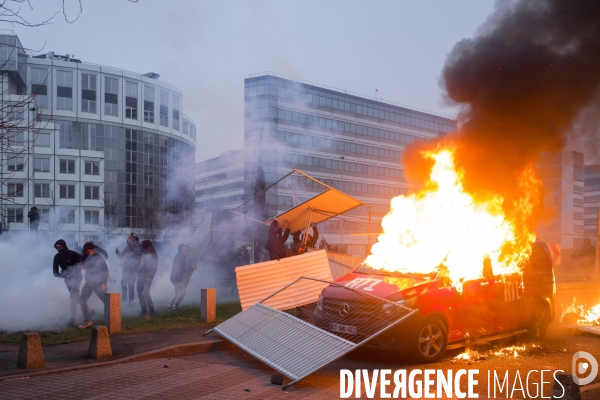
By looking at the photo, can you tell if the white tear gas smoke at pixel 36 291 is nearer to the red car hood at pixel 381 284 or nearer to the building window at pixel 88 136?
the red car hood at pixel 381 284

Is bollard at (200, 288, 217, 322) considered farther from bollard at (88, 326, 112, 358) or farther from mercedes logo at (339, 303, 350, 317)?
mercedes logo at (339, 303, 350, 317)

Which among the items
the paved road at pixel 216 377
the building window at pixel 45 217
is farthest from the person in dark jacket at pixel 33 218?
the paved road at pixel 216 377

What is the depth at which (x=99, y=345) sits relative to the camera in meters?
8.51

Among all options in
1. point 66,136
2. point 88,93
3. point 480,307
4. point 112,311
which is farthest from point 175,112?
point 480,307

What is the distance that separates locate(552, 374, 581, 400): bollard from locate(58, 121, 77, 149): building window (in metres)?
51.2

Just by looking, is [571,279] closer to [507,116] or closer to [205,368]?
[507,116]

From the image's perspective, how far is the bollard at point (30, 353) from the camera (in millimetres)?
7758

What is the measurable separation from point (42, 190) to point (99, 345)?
44.6 meters

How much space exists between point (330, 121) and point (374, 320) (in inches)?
→ 624

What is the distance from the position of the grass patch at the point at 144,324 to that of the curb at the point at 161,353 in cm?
199

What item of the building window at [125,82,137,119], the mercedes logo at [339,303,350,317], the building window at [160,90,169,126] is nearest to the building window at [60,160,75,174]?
the building window at [125,82,137,119]

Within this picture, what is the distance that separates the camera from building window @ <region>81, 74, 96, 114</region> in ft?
164

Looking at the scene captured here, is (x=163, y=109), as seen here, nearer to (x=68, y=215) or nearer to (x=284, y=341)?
(x=68, y=215)

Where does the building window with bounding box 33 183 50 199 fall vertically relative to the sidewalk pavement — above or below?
above
